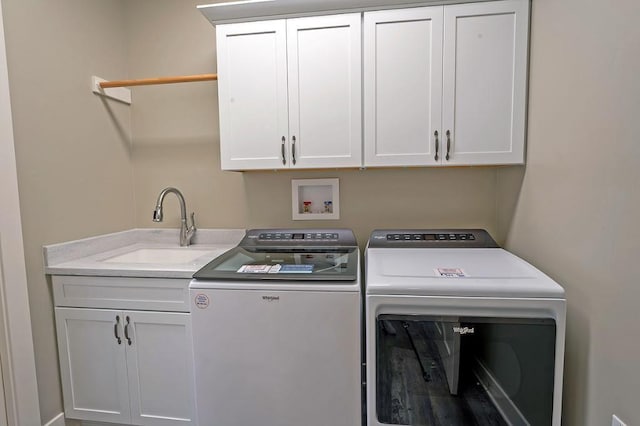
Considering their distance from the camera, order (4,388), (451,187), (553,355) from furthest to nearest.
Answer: (451,187), (4,388), (553,355)

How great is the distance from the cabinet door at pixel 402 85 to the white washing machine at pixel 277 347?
0.68 metres

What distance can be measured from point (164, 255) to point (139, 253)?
0.15 m

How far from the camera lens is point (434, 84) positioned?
1.57 m

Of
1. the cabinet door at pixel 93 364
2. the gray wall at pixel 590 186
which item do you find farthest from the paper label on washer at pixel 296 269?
the gray wall at pixel 590 186

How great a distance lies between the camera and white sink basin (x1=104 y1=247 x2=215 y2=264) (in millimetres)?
1927

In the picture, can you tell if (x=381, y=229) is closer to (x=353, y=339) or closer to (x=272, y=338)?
(x=353, y=339)

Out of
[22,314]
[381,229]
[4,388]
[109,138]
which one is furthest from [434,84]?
[4,388]

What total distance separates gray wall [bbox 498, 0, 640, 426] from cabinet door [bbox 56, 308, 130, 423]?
2004mm

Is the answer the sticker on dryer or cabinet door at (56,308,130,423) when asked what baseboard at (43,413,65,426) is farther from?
the sticker on dryer

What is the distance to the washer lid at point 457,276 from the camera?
45.1 inches

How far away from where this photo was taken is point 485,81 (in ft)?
5.06

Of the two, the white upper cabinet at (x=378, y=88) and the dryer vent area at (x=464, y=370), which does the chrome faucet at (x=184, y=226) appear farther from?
the dryer vent area at (x=464, y=370)

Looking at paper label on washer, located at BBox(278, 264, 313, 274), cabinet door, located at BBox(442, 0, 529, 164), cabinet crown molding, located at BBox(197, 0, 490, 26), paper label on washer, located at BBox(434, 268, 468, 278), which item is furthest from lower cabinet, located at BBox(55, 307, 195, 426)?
cabinet door, located at BBox(442, 0, 529, 164)

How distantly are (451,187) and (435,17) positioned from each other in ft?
2.99
